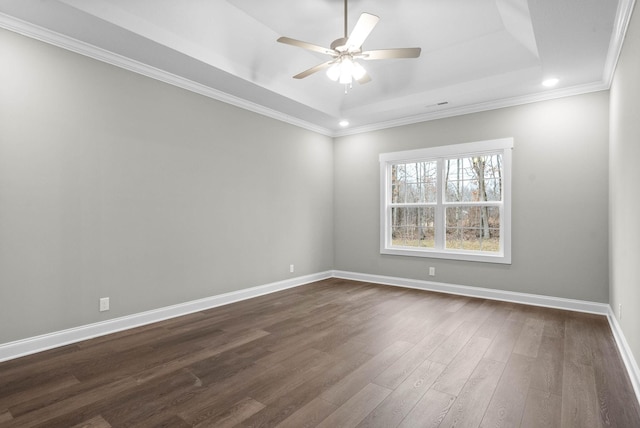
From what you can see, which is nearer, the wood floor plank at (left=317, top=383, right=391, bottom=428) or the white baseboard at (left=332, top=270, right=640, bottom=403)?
the wood floor plank at (left=317, top=383, right=391, bottom=428)

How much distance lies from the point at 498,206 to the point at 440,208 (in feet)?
2.61

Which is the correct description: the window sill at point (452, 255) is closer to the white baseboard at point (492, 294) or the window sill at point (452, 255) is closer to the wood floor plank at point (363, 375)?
the white baseboard at point (492, 294)

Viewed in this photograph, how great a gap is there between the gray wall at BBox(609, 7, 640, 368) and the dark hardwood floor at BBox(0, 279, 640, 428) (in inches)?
17.0

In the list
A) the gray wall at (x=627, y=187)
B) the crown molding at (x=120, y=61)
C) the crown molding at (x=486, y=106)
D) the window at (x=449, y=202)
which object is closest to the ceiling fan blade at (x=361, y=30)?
the gray wall at (x=627, y=187)

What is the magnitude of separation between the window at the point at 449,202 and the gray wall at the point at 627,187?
49.8 inches

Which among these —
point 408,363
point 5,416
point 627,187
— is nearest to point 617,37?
point 627,187

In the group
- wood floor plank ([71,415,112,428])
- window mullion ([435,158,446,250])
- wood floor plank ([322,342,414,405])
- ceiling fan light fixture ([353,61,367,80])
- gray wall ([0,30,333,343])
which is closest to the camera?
wood floor plank ([71,415,112,428])

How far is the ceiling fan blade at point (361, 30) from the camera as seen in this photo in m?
2.35

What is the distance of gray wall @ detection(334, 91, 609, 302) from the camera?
396 centimetres

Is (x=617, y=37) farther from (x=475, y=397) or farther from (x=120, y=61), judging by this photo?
(x=120, y=61)

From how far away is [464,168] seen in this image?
4.98m

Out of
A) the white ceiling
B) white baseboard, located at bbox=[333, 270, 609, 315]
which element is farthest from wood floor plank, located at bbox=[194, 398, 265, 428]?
white baseboard, located at bbox=[333, 270, 609, 315]

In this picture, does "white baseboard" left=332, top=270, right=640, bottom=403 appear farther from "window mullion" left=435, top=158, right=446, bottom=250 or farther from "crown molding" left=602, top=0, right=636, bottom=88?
"crown molding" left=602, top=0, right=636, bottom=88

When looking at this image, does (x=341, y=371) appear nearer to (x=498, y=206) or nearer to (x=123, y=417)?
(x=123, y=417)
